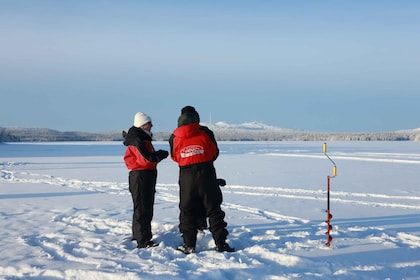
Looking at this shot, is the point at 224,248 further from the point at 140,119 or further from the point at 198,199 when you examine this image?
the point at 140,119

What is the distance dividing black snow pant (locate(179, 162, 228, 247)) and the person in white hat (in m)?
0.49

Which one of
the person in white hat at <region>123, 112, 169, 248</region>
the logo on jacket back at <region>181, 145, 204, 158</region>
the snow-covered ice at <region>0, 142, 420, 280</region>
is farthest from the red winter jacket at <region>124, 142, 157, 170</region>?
the snow-covered ice at <region>0, 142, 420, 280</region>

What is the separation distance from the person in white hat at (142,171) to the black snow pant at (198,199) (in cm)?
49

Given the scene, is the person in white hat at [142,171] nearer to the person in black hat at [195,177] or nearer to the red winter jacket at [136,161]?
the red winter jacket at [136,161]

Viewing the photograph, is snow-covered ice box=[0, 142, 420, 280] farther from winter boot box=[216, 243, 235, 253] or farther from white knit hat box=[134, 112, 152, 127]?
white knit hat box=[134, 112, 152, 127]

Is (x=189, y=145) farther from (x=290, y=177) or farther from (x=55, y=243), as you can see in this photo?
(x=290, y=177)

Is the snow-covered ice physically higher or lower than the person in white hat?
lower

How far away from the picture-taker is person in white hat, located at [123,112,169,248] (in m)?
5.46

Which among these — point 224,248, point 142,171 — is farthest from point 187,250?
point 142,171

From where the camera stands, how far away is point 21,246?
5.47 m

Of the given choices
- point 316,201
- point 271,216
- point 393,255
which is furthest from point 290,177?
point 393,255

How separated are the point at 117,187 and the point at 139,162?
23.8ft

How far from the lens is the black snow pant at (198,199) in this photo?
5.20 m

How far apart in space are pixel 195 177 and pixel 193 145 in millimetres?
374
